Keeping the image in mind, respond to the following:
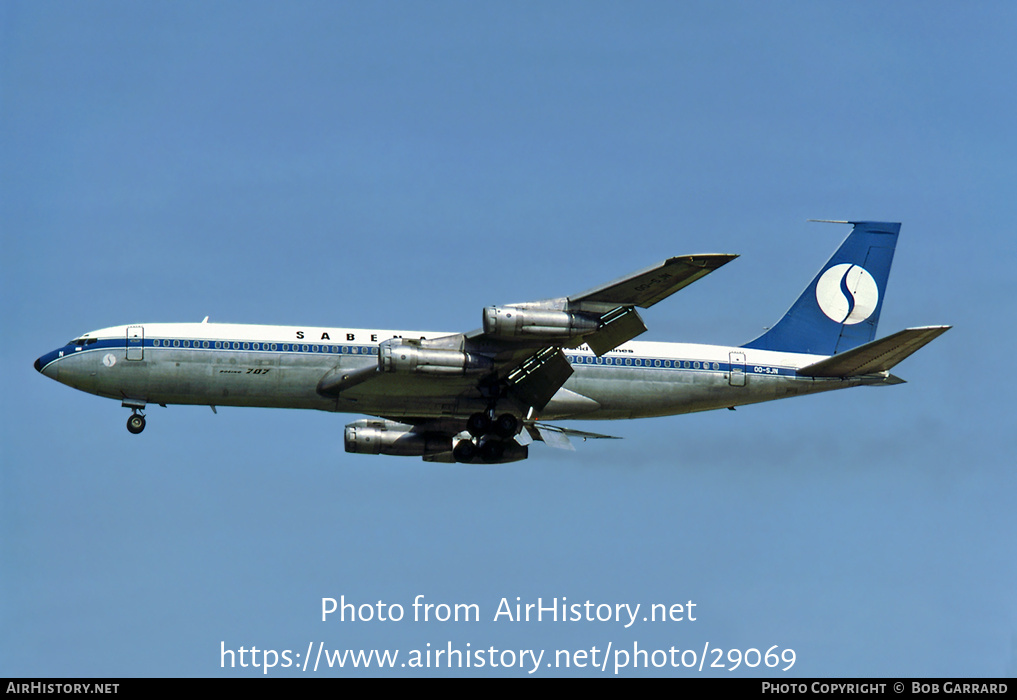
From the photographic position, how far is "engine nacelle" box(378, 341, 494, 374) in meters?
43.5

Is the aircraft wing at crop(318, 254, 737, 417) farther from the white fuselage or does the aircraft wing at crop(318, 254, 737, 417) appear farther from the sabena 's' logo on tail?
the sabena 's' logo on tail

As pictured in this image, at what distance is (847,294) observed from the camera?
54.2m

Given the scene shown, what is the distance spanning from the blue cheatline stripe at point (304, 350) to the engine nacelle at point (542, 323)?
6.98 metres

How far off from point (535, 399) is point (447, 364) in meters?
4.42

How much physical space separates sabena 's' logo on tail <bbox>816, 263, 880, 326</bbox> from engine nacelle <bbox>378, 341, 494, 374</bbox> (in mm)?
16597

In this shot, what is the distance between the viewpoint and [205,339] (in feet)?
156

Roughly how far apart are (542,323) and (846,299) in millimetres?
17805

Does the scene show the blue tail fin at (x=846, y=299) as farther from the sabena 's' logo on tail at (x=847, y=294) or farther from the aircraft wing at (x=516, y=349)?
the aircraft wing at (x=516, y=349)

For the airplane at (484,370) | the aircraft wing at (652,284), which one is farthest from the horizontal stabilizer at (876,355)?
the aircraft wing at (652,284)

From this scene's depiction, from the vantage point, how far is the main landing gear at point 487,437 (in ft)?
156

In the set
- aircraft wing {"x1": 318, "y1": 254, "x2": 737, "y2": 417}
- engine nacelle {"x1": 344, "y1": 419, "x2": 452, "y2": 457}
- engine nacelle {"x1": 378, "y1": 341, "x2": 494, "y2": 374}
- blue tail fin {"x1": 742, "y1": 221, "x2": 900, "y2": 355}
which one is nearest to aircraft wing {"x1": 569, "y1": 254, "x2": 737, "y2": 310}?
aircraft wing {"x1": 318, "y1": 254, "x2": 737, "y2": 417}
